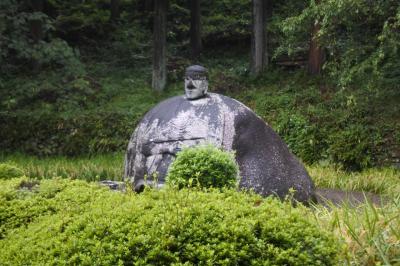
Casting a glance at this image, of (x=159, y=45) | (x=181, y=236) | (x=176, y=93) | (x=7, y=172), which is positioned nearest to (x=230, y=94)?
(x=176, y=93)

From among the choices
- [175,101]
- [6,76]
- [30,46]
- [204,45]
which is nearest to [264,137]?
[175,101]

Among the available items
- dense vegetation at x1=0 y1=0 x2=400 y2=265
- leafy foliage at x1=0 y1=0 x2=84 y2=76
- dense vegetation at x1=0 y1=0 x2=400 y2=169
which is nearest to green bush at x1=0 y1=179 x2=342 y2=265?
dense vegetation at x1=0 y1=0 x2=400 y2=265

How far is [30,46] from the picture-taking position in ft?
43.8

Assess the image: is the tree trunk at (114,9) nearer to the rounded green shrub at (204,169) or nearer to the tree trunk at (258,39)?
the tree trunk at (258,39)

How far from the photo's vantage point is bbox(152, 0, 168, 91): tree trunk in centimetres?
1628

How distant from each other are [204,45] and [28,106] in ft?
25.3

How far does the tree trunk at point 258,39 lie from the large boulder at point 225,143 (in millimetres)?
10311

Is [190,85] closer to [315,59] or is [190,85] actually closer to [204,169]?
[204,169]

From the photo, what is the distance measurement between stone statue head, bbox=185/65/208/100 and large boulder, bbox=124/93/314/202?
81mm

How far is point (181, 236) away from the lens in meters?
3.48

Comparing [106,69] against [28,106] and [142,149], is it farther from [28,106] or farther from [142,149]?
[142,149]

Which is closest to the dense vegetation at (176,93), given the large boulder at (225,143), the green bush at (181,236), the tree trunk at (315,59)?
the green bush at (181,236)

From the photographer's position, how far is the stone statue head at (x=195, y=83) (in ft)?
23.0

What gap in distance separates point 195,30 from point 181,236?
16005 millimetres
